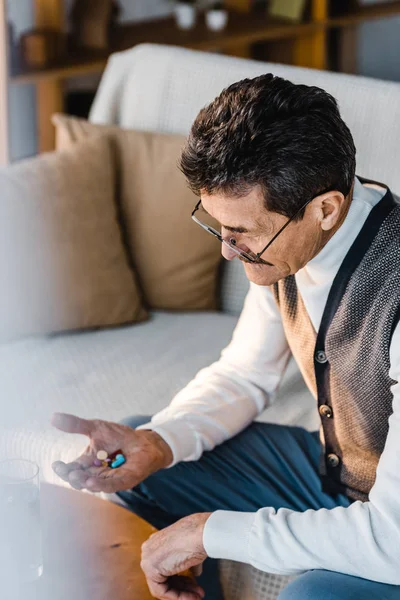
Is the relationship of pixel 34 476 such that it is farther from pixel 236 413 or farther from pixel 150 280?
pixel 150 280

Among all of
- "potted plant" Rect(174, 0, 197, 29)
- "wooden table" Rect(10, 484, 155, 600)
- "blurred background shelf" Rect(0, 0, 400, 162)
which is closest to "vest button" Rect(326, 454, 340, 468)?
"wooden table" Rect(10, 484, 155, 600)

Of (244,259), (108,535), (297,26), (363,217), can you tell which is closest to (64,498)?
(108,535)

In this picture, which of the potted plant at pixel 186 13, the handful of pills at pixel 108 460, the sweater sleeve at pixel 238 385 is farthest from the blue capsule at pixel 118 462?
the potted plant at pixel 186 13

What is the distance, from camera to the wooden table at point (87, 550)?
1259 mm

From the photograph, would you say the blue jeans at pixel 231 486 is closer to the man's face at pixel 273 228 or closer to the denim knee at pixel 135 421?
the denim knee at pixel 135 421

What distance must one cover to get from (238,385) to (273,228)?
1.52 feet

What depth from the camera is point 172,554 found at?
1282mm

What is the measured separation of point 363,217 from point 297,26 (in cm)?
309

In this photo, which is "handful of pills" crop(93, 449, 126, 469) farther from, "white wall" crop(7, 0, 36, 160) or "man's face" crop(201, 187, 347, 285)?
"white wall" crop(7, 0, 36, 160)

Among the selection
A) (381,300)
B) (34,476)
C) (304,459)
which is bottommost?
(304,459)

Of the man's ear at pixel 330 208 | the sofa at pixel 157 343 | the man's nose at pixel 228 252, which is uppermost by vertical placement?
the man's ear at pixel 330 208

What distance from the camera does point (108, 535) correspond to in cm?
136

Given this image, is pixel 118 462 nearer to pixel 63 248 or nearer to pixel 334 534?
pixel 334 534

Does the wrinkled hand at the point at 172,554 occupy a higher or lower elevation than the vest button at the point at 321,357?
lower
